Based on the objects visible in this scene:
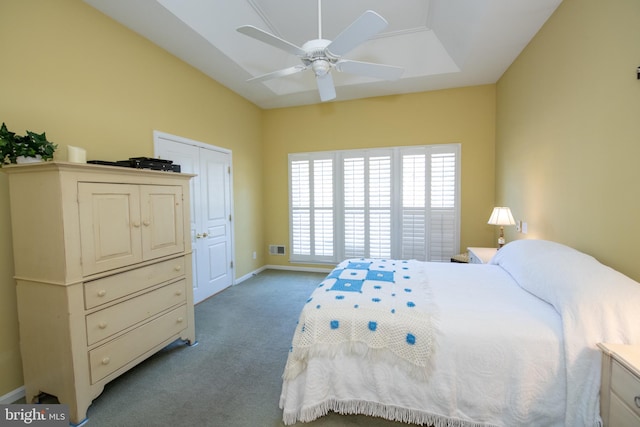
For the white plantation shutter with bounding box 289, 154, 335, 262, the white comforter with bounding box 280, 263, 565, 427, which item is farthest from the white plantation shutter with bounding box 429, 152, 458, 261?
the white comforter with bounding box 280, 263, 565, 427

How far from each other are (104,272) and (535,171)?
155 inches

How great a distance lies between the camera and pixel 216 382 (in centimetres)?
199

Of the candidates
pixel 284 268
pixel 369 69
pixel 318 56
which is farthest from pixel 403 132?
pixel 284 268

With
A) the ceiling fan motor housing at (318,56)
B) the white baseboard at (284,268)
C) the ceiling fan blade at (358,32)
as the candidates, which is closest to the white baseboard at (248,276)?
the white baseboard at (284,268)

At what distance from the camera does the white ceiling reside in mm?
2363

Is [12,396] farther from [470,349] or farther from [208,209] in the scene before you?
[470,349]

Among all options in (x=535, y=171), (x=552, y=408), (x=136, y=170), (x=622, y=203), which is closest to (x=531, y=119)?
(x=535, y=171)

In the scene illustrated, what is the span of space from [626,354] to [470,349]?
62 centimetres

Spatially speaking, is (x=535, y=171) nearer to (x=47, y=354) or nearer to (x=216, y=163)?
(x=216, y=163)

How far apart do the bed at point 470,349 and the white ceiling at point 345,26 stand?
2.24 metres

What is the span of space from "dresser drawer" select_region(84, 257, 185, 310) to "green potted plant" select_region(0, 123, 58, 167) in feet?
2.95

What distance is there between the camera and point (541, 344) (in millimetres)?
1327

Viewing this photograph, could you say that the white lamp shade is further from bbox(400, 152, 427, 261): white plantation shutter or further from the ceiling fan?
the ceiling fan

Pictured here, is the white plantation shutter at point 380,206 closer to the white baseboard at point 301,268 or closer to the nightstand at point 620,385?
the white baseboard at point 301,268
